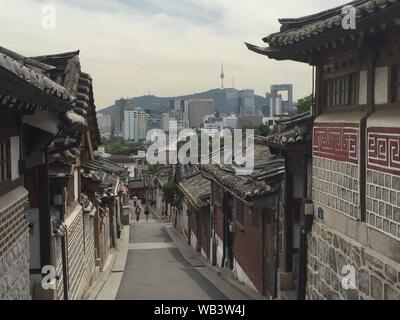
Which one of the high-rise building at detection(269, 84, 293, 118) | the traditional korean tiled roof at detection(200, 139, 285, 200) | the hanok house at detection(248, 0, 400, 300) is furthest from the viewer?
the high-rise building at detection(269, 84, 293, 118)

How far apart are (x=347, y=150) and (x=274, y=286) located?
5924 millimetres

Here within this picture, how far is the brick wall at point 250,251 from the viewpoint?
15809 millimetres

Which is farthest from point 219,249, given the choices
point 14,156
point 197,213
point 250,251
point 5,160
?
point 5,160

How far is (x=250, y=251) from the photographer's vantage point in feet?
56.1

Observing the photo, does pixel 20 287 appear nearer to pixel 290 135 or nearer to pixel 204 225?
pixel 290 135

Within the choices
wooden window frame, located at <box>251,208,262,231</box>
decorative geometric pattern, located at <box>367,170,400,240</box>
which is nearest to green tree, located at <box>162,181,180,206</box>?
wooden window frame, located at <box>251,208,262,231</box>

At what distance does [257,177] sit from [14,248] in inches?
299

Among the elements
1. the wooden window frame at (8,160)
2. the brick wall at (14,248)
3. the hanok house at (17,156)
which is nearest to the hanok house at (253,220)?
the hanok house at (17,156)

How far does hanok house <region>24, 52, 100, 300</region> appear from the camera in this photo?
357 inches

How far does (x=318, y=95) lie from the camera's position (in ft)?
35.2

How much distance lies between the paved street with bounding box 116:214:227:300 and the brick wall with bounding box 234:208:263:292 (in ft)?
3.75

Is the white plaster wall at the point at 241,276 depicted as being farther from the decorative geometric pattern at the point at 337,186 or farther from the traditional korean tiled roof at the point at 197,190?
the decorative geometric pattern at the point at 337,186

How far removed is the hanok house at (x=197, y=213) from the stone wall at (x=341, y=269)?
15.3m

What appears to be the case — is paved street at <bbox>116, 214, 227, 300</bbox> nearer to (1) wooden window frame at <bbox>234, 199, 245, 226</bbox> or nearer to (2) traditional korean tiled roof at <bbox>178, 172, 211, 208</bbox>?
(1) wooden window frame at <bbox>234, 199, 245, 226</bbox>
